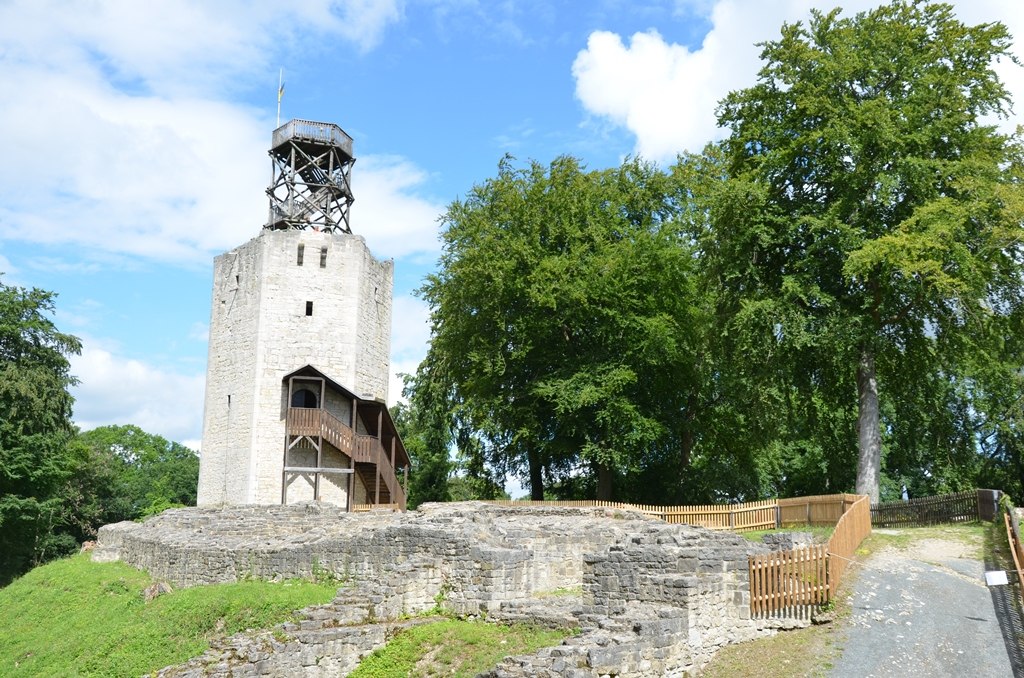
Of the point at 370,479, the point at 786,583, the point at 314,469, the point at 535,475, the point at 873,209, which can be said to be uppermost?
the point at 873,209

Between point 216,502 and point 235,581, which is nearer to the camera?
point 235,581

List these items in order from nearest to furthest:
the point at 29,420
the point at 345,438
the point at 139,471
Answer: the point at 345,438 < the point at 29,420 < the point at 139,471

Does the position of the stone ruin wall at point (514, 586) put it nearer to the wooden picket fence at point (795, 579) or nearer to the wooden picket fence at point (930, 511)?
the wooden picket fence at point (795, 579)

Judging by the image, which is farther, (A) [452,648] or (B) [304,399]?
(B) [304,399]

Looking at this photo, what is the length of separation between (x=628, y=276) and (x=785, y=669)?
68.7ft

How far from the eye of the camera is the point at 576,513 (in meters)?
24.0

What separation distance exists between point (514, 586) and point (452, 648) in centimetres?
210

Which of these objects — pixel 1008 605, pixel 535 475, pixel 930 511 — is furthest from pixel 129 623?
pixel 535 475

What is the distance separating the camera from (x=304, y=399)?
3453cm

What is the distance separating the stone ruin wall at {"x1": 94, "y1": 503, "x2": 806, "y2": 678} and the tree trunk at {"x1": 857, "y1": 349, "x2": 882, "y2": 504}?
5.99 m

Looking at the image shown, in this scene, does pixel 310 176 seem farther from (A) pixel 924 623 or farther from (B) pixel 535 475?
(A) pixel 924 623

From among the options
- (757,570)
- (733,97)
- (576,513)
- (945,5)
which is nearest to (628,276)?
(733,97)

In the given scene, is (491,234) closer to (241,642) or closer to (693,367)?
(693,367)

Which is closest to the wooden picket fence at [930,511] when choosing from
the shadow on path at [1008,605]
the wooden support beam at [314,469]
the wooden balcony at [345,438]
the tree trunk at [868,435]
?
the tree trunk at [868,435]
